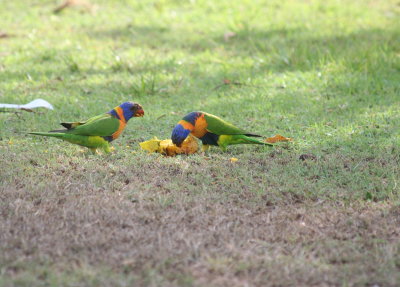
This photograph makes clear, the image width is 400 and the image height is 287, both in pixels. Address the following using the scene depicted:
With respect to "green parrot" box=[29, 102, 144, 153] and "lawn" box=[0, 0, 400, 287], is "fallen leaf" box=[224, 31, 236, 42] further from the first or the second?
"green parrot" box=[29, 102, 144, 153]

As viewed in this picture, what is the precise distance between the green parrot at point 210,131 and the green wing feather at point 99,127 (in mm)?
499

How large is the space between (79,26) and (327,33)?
3.94 m

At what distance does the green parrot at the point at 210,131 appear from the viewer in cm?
442

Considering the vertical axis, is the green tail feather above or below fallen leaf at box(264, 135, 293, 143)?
above

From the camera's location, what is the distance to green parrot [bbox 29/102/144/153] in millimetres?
4414

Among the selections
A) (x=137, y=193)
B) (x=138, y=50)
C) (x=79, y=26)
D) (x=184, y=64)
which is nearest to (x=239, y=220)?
(x=137, y=193)

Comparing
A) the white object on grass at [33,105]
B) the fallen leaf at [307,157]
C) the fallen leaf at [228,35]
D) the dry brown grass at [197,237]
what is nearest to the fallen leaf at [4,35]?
the white object on grass at [33,105]

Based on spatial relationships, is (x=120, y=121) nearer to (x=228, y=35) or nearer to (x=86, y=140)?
(x=86, y=140)

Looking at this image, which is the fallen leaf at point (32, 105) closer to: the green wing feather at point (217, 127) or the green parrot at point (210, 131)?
the green parrot at point (210, 131)

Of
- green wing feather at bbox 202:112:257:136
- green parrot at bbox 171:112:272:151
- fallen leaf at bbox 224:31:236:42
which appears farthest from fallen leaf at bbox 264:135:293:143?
fallen leaf at bbox 224:31:236:42

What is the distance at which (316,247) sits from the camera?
3.21 metres

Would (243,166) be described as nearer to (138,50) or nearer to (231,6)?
(138,50)

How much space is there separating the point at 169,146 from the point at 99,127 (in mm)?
588

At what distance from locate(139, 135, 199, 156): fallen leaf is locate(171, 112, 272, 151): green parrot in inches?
4.4
